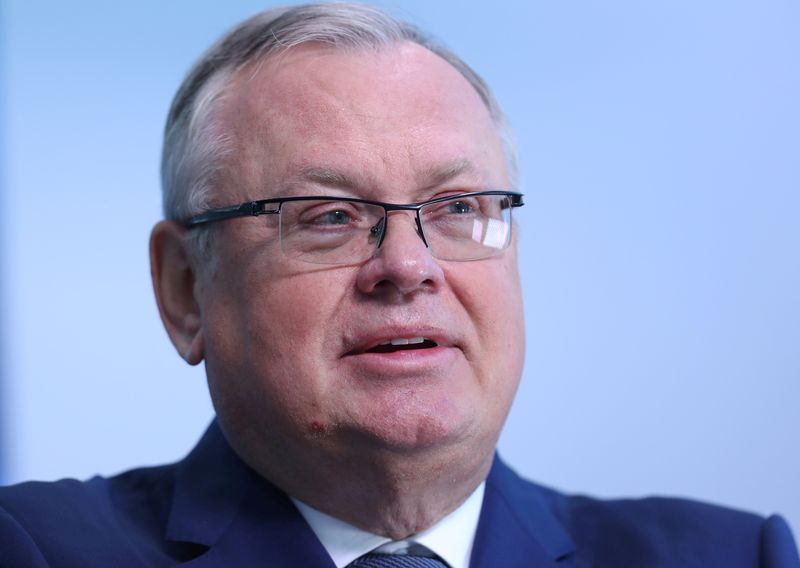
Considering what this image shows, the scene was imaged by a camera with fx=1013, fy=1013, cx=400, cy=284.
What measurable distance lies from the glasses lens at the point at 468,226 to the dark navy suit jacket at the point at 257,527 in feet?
2.02

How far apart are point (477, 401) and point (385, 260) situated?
14.4 inches

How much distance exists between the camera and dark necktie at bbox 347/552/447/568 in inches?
85.2

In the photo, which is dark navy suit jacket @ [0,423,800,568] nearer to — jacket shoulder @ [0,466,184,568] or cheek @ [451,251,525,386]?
jacket shoulder @ [0,466,184,568]

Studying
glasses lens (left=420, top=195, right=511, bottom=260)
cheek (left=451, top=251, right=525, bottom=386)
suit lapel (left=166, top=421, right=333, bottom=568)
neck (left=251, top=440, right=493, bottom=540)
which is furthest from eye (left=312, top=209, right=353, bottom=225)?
suit lapel (left=166, top=421, right=333, bottom=568)

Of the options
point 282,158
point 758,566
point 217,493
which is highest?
point 282,158

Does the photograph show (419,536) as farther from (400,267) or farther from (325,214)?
(325,214)

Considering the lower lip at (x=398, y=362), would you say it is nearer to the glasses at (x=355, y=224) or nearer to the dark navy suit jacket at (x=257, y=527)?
the glasses at (x=355, y=224)

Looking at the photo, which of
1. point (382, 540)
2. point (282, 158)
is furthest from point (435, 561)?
point (282, 158)

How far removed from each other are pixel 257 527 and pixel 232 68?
3.46 ft

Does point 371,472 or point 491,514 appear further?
point 491,514

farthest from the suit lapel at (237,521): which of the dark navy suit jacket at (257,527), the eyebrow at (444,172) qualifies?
the eyebrow at (444,172)

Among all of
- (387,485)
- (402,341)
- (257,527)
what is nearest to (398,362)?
(402,341)

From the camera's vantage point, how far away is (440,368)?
2.07 meters

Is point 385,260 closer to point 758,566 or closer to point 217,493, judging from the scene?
point 217,493
